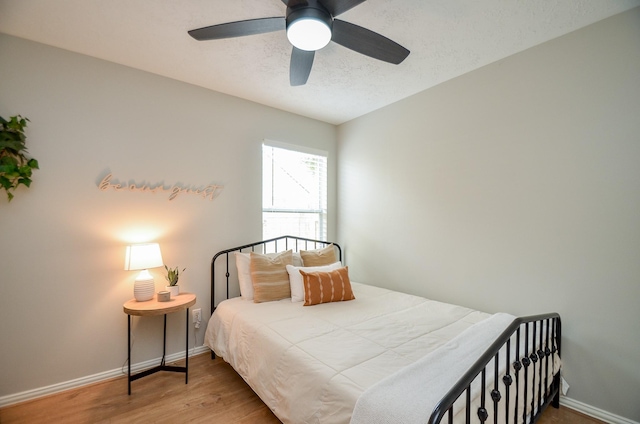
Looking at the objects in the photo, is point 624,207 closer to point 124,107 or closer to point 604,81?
point 604,81

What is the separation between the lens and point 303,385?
1.53m

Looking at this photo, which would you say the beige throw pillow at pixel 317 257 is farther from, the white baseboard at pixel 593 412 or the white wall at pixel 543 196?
the white baseboard at pixel 593 412

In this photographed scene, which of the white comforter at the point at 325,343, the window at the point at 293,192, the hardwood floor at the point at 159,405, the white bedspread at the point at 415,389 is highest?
the window at the point at 293,192

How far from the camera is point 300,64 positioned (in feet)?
6.69

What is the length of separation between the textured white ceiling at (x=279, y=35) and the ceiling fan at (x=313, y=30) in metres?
0.25

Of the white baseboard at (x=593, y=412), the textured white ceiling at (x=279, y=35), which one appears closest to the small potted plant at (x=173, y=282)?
the textured white ceiling at (x=279, y=35)

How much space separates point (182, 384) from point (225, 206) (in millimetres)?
1631

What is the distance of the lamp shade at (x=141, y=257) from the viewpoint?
2303 millimetres

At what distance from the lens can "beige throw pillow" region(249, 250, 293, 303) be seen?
2645 mm

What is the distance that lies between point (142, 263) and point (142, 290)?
23 cm

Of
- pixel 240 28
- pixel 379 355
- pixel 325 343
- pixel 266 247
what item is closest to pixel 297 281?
pixel 266 247

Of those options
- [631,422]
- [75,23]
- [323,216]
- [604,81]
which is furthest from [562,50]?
Answer: [75,23]

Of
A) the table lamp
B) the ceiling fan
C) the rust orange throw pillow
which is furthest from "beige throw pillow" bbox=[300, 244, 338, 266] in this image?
the ceiling fan

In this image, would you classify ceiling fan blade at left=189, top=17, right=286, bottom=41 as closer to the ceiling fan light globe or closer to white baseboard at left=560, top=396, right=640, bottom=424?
the ceiling fan light globe
